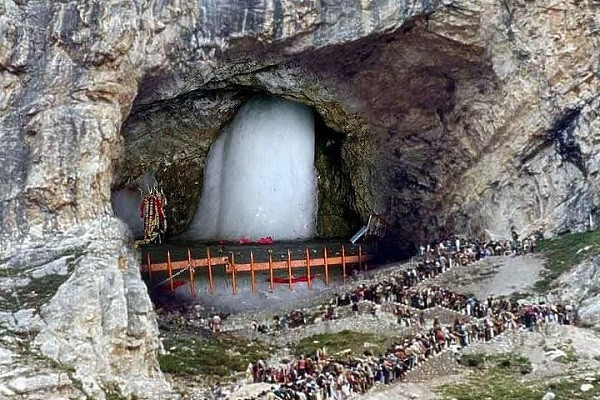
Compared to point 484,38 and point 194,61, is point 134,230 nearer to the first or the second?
point 194,61

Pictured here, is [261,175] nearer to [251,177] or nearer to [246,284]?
[251,177]

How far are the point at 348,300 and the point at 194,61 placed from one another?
519 inches

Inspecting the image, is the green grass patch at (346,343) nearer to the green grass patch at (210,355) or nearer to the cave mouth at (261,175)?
the green grass patch at (210,355)

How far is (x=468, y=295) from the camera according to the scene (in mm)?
47656

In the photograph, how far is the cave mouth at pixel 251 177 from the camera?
5950 cm

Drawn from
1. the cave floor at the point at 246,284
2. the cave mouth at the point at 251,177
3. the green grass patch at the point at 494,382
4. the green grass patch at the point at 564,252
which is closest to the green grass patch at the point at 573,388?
the green grass patch at the point at 494,382

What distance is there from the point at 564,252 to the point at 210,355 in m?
17.9

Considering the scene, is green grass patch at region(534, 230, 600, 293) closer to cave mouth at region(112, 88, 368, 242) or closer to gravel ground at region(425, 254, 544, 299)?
gravel ground at region(425, 254, 544, 299)

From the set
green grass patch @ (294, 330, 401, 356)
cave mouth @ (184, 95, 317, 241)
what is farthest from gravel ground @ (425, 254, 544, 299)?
cave mouth @ (184, 95, 317, 241)

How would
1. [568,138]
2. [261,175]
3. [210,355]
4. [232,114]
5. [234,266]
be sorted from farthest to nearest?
[261,175] → [232,114] → [568,138] → [234,266] → [210,355]

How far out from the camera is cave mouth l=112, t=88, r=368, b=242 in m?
59.5

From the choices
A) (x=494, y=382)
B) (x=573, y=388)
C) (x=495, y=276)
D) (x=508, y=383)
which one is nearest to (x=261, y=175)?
(x=495, y=276)

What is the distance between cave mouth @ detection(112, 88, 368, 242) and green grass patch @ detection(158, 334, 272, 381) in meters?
15.8

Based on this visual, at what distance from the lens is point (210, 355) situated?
42.7 meters
